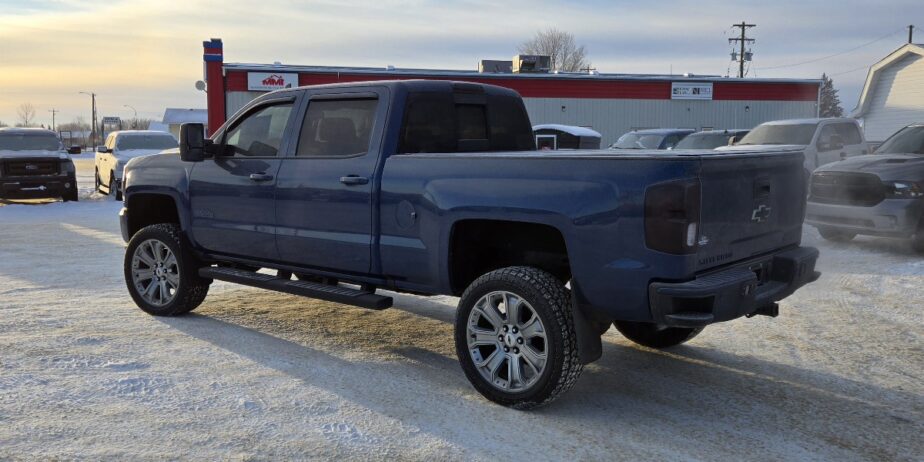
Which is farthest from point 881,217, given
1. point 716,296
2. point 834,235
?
point 716,296

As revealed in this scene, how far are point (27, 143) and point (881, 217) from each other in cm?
1926

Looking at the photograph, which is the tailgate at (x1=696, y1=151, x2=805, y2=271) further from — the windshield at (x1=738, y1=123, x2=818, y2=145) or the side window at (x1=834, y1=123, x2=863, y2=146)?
the side window at (x1=834, y1=123, x2=863, y2=146)

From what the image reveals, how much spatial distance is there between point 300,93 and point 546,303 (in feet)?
9.33

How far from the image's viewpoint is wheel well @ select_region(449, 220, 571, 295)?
16.4ft

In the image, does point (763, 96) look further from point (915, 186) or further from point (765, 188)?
point (765, 188)

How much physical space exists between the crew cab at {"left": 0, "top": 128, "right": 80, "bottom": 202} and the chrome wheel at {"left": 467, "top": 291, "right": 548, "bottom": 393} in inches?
689

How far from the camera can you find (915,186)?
1009cm

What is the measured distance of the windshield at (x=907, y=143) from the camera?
11.3m

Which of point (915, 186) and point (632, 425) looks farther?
point (915, 186)

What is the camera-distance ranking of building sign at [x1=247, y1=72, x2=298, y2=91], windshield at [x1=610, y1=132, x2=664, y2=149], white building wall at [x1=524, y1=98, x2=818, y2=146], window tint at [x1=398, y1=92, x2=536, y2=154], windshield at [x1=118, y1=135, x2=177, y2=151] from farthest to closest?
1. white building wall at [x1=524, y1=98, x2=818, y2=146]
2. building sign at [x1=247, y1=72, x2=298, y2=91]
3. windshield at [x1=118, y1=135, x2=177, y2=151]
4. windshield at [x1=610, y1=132, x2=664, y2=149]
5. window tint at [x1=398, y1=92, x2=536, y2=154]

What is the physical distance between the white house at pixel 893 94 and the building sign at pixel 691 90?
7494 millimetres

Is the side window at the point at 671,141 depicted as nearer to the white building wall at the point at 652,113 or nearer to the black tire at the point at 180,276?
the black tire at the point at 180,276

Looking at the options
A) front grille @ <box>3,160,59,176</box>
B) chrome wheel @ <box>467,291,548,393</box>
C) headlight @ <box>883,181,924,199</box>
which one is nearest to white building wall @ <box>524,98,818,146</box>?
front grille @ <box>3,160,59,176</box>

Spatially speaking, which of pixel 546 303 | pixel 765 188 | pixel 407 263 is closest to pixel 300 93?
pixel 407 263
